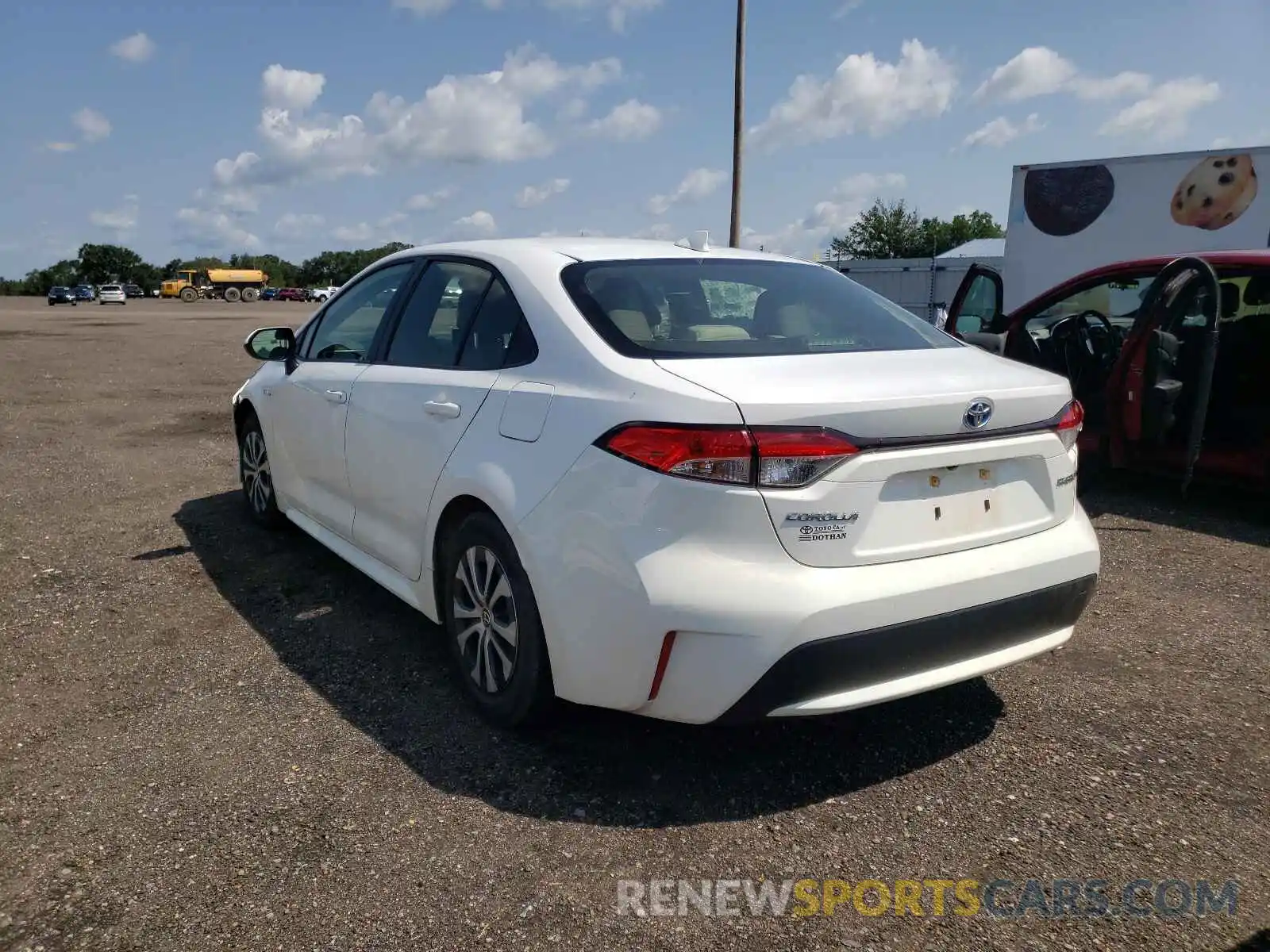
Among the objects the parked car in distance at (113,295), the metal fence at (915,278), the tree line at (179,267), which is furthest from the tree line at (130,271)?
the metal fence at (915,278)

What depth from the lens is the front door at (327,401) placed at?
423cm

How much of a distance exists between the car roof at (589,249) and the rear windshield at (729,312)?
0.07m

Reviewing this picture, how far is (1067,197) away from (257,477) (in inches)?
463

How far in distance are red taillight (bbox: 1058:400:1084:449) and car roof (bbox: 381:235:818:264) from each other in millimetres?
1278

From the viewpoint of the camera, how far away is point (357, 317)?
450 centimetres

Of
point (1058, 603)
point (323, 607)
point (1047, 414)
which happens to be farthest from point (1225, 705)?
point (323, 607)

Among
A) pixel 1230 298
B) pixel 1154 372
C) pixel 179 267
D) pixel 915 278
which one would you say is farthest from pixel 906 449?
pixel 179 267

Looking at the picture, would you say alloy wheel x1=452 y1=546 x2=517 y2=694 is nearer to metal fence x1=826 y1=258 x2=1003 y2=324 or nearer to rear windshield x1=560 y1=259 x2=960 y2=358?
rear windshield x1=560 y1=259 x2=960 y2=358

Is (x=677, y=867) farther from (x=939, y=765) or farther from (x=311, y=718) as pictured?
(x=311, y=718)

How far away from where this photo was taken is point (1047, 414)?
118 inches

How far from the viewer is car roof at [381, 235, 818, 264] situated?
11.5ft

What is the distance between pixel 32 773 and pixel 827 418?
8.68 ft

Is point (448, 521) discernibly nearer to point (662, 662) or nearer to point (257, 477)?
point (662, 662)

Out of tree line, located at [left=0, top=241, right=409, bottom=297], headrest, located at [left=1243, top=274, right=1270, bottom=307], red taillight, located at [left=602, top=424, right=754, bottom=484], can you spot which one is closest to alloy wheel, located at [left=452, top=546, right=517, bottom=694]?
red taillight, located at [left=602, top=424, right=754, bottom=484]
